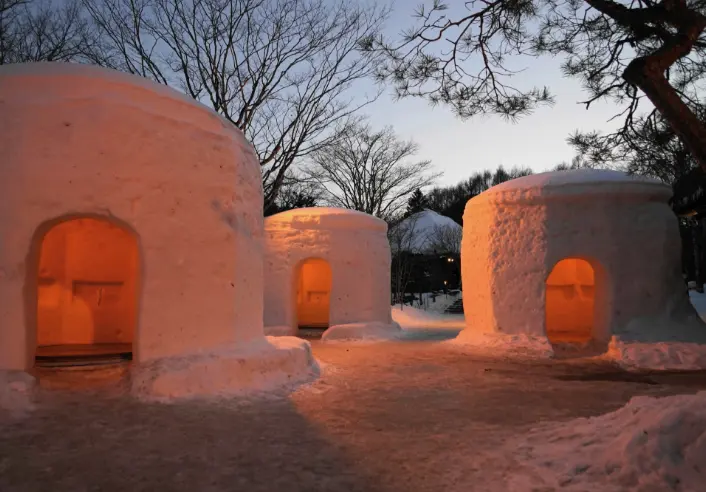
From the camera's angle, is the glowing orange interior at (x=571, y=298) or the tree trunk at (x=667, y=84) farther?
the glowing orange interior at (x=571, y=298)

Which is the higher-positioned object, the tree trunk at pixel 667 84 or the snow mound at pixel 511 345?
the tree trunk at pixel 667 84

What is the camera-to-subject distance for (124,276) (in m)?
8.89

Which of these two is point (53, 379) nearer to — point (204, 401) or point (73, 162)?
point (204, 401)

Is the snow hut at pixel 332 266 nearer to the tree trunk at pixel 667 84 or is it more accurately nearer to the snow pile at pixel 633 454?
the snow pile at pixel 633 454

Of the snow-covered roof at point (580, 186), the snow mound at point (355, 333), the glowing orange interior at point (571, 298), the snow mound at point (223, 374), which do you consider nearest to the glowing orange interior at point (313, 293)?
the snow mound at point (355, 333)

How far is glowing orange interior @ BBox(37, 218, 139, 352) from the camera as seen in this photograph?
8398 millimetres

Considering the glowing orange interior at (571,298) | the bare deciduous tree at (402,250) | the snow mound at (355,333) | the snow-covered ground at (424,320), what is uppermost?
the bare deciduous tree at (402,250)

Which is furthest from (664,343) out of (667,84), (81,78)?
(81,78)

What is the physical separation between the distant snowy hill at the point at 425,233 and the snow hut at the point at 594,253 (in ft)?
50.0

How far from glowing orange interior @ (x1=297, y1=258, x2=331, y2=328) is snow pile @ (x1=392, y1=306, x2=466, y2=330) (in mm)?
2436

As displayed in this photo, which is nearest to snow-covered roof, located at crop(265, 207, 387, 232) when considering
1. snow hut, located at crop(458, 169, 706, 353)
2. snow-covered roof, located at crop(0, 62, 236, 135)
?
snow hut, located at crop(458, 169, 706, 353)

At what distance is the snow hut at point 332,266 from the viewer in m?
12.1

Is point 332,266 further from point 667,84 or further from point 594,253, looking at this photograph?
point 667,84

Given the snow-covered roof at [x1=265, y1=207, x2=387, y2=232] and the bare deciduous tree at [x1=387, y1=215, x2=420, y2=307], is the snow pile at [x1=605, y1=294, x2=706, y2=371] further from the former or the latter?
the bare deciduous tree at [x1=387, y1=215, x2=420, y2=307]
